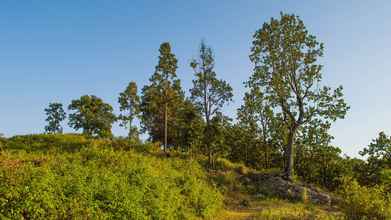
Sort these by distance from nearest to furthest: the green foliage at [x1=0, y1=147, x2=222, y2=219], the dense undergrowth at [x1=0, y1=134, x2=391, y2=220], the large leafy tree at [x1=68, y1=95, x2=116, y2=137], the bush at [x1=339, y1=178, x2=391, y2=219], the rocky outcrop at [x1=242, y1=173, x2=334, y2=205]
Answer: the green foliage at [x1=0, y1=147, x2=222, y2=219] < the dense undergrowth at [x1=0, y1=134, x2=391, y2=220] < the bush at [x1=339, y1=178, x2=391, y2=219] < the rocky outcrop at [x1=242, y1=173, x2=334, y2=205] < the large leafy tree at [x1=68, y1=95, x2=116, y2=137]

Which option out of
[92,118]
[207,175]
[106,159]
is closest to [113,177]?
[106,159]

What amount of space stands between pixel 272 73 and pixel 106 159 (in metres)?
18.8

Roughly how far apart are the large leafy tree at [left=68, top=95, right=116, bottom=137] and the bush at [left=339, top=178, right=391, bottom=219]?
55452 mm

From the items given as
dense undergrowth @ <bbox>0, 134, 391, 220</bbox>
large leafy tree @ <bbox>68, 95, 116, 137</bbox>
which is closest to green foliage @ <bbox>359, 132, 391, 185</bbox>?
dense undergrowth @ <bbox>0, 134, 391, 220</bbox>

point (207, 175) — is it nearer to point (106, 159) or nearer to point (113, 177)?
point (106, 159)

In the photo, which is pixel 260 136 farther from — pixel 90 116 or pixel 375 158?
pixel 90 116

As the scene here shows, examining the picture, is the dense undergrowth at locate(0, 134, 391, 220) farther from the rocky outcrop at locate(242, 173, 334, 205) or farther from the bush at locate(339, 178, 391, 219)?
the rocky outcrop at locate(242, 173, 334, 205)

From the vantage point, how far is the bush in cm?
1323

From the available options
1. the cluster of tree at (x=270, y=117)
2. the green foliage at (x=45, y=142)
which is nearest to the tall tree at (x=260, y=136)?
the cluster of tree at (x=270, y=117)

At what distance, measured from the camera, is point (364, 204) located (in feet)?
44.9

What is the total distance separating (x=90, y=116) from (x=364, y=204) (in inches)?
2279

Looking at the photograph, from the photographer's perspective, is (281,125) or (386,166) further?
(281,125)

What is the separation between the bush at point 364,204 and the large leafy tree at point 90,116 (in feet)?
182

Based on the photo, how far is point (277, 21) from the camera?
32.2 meters
